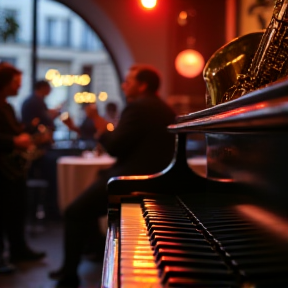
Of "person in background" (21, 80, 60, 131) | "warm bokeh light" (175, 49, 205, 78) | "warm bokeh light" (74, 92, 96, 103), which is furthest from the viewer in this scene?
"warm bokeh light" (74, 92, 96, 103)

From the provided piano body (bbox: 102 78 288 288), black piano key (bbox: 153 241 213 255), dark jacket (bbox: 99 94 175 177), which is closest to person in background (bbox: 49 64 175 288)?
dark jacket (bbox: 99 94 175 177)

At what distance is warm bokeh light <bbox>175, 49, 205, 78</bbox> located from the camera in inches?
241

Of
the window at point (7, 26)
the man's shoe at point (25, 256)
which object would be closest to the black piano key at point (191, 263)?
the man's shoe at point (25, 256)

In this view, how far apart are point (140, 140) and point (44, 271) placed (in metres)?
1.28

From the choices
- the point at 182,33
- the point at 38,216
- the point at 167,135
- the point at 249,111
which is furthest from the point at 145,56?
Result: the point at 249,111

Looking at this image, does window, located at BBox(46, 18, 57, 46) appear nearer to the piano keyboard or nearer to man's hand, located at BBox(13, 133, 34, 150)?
man's hand, located at BBox(13, 133, 34, 150)

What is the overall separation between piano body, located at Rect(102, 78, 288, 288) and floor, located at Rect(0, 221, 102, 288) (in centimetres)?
201

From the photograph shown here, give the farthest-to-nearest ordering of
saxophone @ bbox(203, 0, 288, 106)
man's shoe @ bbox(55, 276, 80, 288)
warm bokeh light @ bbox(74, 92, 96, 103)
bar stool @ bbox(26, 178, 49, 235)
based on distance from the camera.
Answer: warm bokeh light @ bbox(74, 92, 96, 103), bar stool @ bbox(26, 178, 49, 235), man's shoe @ bbox(55, 276, 80, 288), saxophone @ bbox(203, 0, 288, 106)

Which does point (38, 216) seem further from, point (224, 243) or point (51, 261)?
point (224, 243)

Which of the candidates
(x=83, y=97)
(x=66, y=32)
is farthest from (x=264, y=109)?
(x=66, y=32)

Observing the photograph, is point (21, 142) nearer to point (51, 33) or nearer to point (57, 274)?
point (57, 274)

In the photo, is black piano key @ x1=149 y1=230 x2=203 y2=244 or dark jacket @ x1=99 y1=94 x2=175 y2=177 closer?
black piano key @ x1=149 y1=230 x2=203 y2=244

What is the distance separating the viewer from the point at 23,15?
751 cm

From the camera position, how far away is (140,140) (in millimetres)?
2830
